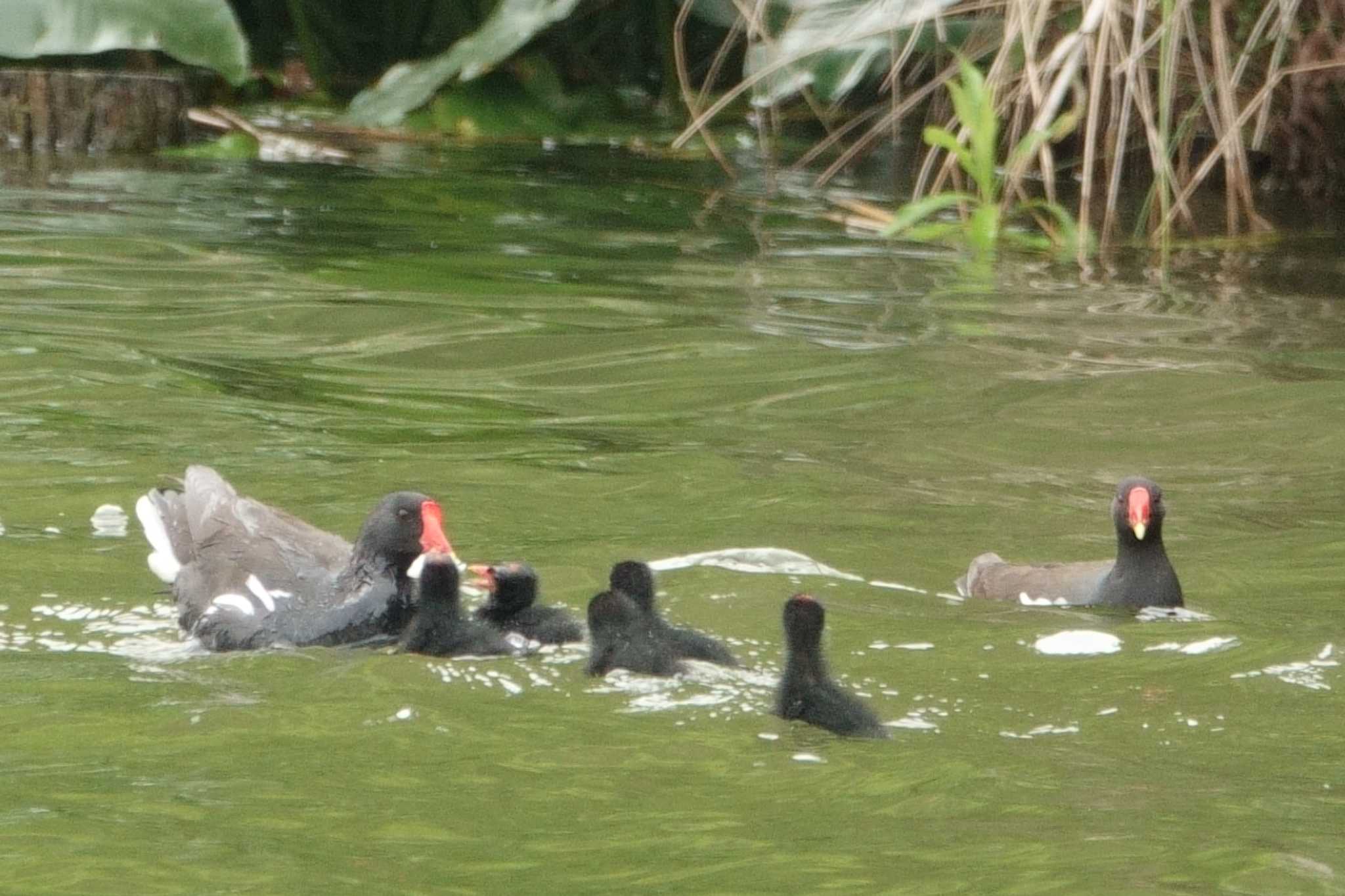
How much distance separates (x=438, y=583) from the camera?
17.0 feet

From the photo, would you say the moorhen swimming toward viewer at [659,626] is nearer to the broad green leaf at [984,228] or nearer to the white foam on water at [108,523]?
the white foam on water at [108,523]

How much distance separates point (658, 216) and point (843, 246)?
138cm

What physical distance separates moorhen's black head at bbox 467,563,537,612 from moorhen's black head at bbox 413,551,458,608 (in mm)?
216

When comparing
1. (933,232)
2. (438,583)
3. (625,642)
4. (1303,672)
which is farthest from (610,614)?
(933,232)

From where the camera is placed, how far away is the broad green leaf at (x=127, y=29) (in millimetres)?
14492

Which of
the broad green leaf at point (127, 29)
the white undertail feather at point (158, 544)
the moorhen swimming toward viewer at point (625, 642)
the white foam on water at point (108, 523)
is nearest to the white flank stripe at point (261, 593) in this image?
the white undertail feather at point (158, 544)

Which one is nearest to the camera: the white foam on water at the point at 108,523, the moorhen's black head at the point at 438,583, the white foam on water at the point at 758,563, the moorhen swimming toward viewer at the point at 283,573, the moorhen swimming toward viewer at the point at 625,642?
the moorhen swimming toward viewer at the point at 625,642

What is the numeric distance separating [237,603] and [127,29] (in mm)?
9969

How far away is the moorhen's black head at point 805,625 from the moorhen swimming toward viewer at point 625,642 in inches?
13.7

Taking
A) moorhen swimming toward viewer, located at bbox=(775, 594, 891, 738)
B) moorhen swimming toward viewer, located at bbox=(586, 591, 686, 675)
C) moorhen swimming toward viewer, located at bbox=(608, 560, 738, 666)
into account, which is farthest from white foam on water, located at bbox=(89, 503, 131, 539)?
moorhen swimming toward viewer, located at bbox=(775, 594, 891, 738)

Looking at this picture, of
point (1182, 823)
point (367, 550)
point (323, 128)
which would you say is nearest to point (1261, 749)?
point (1182, 823)

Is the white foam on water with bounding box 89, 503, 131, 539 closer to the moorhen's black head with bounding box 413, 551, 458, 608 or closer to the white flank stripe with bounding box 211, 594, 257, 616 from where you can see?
A: the white flank stripe with bounding box 211, 594, 257, 616

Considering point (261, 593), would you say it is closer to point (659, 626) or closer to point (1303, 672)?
point (659, 626)

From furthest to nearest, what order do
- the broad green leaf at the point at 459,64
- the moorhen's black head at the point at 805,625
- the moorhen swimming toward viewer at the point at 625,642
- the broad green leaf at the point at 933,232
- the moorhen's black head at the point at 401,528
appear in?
the broad green leaf at the point at 459,64
the broad green leaf at the point at 933,232
the moorhen's black head at the point at 401,528
the moorhen swimming toward viewer at the point at 625,642
the moorhen's black head at the point at 805,625
